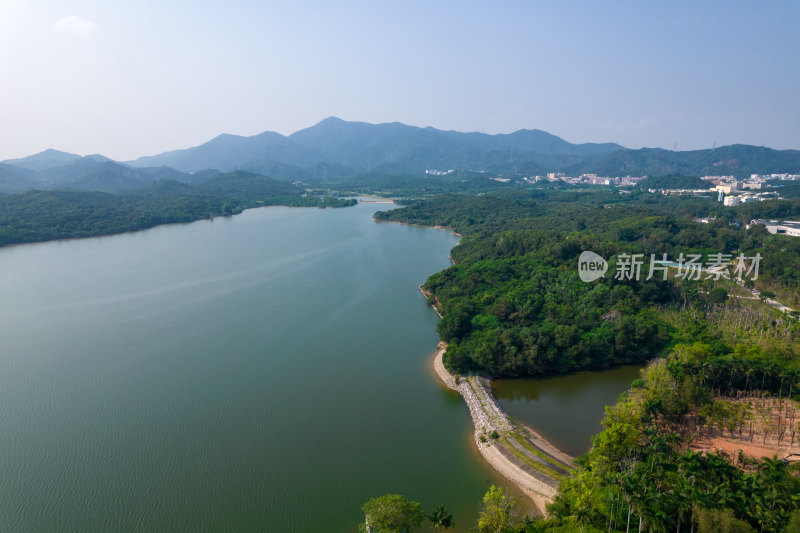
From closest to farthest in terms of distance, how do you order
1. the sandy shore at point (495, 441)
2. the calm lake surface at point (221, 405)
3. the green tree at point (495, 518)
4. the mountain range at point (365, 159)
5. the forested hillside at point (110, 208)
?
the green tree at point (495, 518)
the sandy shore at point (495, 441)
the calm lake surface at point (221, 405)
the forested hillside at point (110, 208)
the mountain range at point (365, 159)

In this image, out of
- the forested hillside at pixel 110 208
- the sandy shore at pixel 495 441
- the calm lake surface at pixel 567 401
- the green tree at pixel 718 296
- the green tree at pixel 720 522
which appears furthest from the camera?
the forested hillside at pixel 110 208

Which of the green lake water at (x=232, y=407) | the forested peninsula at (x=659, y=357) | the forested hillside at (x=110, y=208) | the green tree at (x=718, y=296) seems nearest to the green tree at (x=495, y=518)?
the forested peninsula at (x=659, y=357)

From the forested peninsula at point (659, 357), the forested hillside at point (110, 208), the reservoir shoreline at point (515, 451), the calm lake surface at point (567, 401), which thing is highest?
the forested hillside at point (110, 208)

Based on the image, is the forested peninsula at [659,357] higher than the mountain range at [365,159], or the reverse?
the mountain range at [365,159]

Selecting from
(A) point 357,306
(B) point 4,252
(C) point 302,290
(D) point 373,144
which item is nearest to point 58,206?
(B) point 4,252

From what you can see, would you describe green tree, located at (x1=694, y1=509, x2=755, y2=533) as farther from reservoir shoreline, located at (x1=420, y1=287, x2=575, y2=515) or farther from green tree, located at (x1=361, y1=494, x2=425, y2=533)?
green tree, located at (x1=361, y1=494, x2=425, y2=533)

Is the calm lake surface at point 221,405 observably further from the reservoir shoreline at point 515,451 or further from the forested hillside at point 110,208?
the forested hillside at point 110,208

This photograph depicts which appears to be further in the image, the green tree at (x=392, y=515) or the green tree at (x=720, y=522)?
the green tree at (x=392, y=515)
